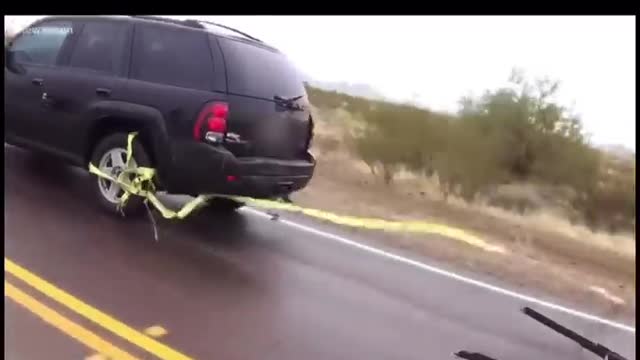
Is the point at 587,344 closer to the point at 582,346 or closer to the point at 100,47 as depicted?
the point at 582,346

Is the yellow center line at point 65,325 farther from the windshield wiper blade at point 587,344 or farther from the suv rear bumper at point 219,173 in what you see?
the windshield wiper blade at point 587,344

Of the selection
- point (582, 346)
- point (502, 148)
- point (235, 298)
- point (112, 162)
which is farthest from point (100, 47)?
point (502, 148)

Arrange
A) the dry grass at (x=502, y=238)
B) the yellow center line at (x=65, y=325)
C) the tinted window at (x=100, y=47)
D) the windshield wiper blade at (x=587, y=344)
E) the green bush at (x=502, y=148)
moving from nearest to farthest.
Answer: the yellow center line at (x=65, y=325)
the windshield wiper blade at (x=587, y=344)
the tinted window at (x=100, y=47)
the dry grass at (x=502, y=238)
the green bush at (x=502, y=148)

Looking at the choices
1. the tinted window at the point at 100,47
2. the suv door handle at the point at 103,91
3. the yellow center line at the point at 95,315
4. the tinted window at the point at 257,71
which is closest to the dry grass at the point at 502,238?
the tinted window at the point at 257,71

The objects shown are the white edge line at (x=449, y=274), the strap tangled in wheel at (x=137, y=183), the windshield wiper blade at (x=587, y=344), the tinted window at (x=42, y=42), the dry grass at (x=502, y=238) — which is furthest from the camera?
the dry grass at (x=502, y=238)

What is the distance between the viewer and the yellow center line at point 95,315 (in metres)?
3.79

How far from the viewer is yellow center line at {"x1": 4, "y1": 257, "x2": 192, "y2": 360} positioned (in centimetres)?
379

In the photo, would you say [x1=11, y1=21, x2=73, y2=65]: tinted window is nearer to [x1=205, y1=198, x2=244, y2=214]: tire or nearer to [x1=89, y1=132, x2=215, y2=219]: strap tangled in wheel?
[x1=89, y1=132, x2=215, y2=219]: strap tangled in wheel

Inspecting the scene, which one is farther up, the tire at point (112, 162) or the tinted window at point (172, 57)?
the tinted window at point (172, 57)

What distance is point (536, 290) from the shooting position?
6090 mm

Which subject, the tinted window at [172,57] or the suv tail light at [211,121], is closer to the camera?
the suv tail light at [211,121]

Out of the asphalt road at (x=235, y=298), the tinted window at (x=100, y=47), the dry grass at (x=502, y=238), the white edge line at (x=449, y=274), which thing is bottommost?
the asphalt road at (x=235, y=298)

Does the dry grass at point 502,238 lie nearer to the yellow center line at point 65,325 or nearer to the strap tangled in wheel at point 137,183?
the strap tangled in wheel at point 137,183

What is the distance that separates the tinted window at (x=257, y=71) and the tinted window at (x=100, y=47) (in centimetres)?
101
